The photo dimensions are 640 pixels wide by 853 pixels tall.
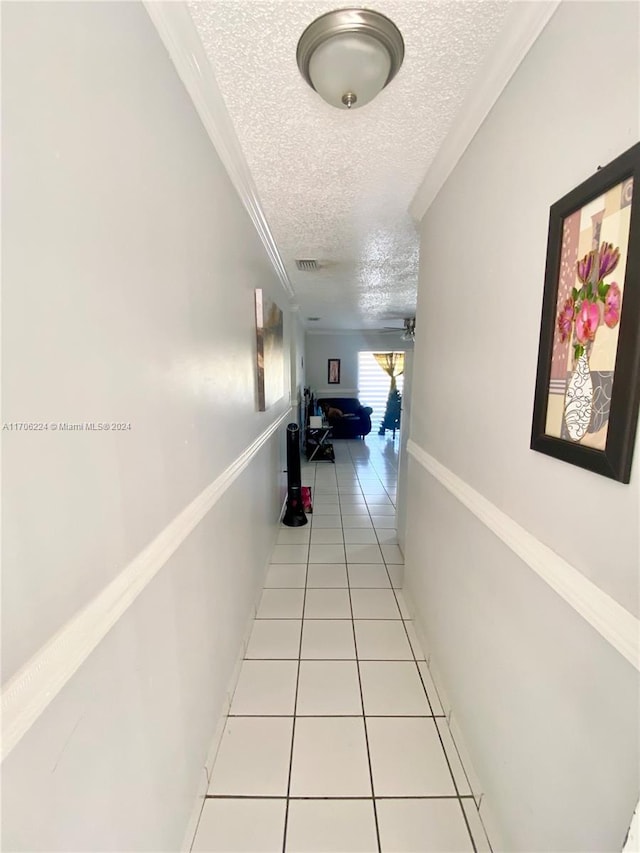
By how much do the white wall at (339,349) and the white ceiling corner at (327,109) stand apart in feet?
18.2

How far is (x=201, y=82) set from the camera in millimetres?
1061

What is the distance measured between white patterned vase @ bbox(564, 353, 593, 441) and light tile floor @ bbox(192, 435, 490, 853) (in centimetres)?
135

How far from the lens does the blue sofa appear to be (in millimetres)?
7227

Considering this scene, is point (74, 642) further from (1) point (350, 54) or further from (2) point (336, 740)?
(1) point (350, 54)

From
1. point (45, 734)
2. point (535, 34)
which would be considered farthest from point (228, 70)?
point (45, 734)

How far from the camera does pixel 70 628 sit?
57cm

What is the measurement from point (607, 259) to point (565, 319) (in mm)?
141

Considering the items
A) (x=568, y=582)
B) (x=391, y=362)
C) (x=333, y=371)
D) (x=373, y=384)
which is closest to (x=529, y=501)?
(x=568, y=582)

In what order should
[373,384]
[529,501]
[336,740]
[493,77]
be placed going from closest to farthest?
[529,501] < [493,77] < [336,740] < [373,384]

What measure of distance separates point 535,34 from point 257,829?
2.44 m

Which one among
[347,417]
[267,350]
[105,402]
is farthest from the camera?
[347,417]

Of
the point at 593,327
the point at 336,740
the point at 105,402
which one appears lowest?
the point at 336,740

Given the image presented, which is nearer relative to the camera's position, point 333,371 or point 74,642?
point 74,642

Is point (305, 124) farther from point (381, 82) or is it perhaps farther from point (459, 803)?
point (459, 803)
